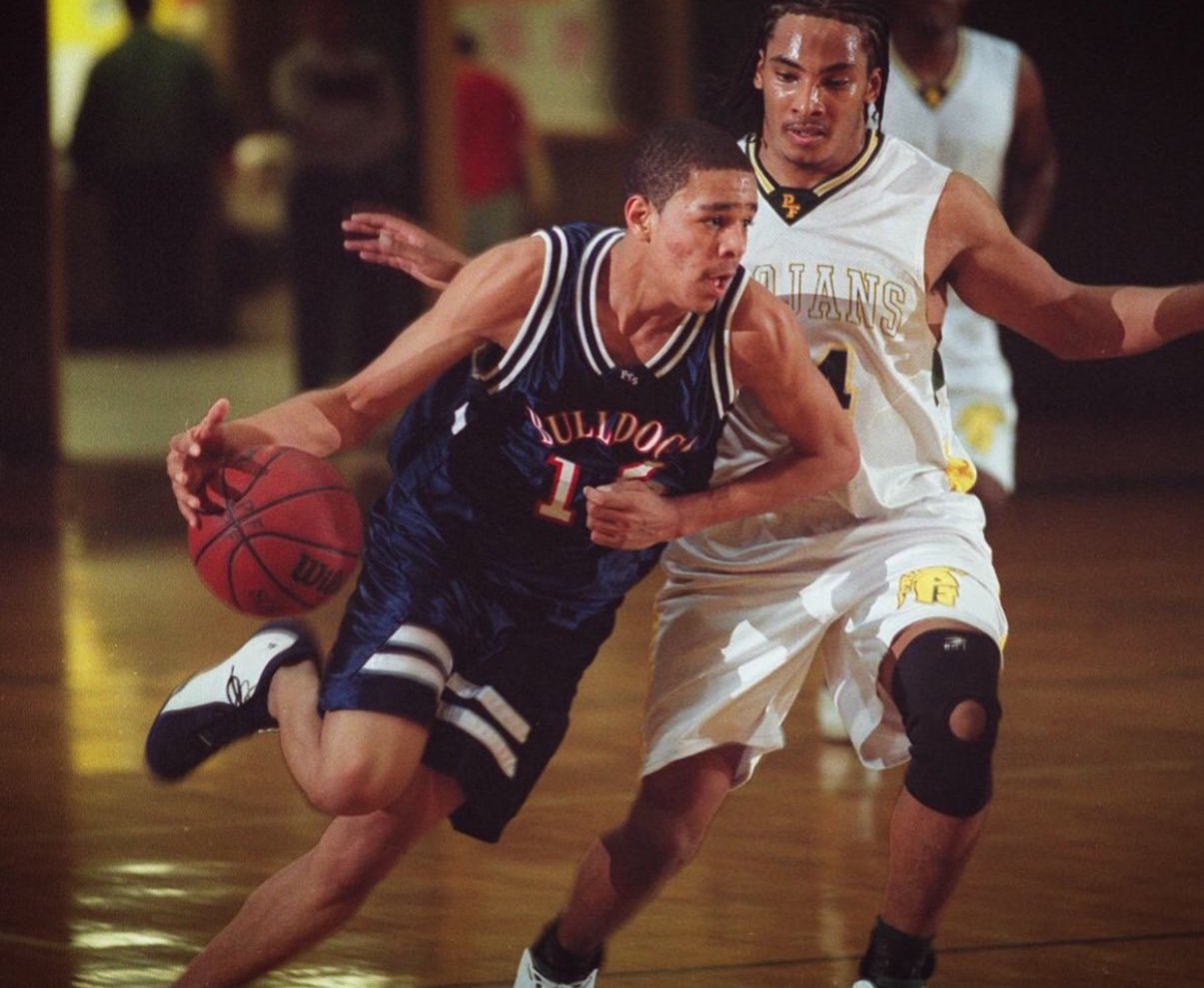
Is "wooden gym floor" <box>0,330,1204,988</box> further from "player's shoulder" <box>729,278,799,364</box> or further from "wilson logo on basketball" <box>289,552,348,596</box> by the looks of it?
"player's shoulder" <box>729,278,799,364</box>

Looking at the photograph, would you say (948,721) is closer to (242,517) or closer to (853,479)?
(853,479)

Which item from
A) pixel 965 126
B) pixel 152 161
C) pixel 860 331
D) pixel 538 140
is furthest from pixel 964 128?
pixel 152 161

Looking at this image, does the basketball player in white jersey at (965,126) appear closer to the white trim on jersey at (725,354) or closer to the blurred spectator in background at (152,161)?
the white trim on jersey at (725,354)

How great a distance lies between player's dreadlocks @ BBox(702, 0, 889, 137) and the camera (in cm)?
430

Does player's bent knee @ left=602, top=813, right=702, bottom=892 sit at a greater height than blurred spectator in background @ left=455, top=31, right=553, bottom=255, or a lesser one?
greater

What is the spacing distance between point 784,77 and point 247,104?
10.2 meters

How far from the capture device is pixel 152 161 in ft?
44.3

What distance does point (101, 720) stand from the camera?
6.46m

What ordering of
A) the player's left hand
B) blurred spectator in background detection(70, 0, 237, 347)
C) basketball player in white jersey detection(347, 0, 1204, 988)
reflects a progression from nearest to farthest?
the player's left hand < basketball player in white jersey detection(347, 0, 1204, 988) < blurred spectator in background detection(70, 0, 237, 347)

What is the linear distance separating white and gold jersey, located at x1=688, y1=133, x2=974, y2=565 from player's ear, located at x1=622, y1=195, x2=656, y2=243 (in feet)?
1.34

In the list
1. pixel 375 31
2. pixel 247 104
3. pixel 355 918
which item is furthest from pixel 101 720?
pixel 247 104

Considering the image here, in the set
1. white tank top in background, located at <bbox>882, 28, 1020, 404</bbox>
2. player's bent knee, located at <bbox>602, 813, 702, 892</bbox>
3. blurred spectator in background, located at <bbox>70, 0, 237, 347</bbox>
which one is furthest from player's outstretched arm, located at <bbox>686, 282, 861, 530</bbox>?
blurred spectator in background, located at <bbox>70, 0, 237, 347</bbox>

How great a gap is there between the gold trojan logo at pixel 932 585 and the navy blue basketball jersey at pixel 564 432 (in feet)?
1.26

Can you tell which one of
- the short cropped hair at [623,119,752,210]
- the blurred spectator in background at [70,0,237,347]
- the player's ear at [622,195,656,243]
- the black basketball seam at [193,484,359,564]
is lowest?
the blurred spectator in background at [70,0,237,347]
